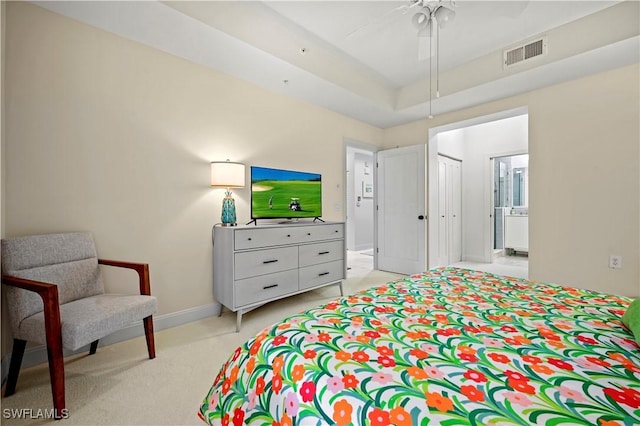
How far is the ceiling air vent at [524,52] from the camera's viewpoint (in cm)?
279

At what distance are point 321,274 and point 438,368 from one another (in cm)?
248

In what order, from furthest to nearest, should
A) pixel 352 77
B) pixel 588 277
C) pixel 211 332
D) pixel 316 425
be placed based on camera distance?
1. pixel 352 77
2. pixel 588 277
3. pixel 211 332
4. pixel 316 425

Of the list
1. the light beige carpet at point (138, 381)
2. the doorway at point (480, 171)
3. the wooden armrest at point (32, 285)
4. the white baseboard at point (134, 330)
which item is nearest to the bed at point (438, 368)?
the light beige carpet at point (138, 381)

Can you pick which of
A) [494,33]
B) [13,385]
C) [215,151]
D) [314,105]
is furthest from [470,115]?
[13,385]

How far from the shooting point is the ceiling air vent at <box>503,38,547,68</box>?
9.17ft

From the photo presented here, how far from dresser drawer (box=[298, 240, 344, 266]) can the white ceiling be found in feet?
6.00

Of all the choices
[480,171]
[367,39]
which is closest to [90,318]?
[367,39]

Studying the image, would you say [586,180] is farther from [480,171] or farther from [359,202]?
[359,202]

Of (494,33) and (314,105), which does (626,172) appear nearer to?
(494,33)

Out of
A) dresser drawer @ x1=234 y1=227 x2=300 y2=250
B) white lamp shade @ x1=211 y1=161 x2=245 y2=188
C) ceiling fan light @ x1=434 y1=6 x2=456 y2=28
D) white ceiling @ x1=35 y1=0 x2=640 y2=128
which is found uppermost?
white ceiling @ x1=35 y1=0 x2=640 y2=128

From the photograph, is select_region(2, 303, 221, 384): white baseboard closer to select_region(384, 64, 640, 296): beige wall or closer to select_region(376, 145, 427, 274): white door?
select_region(376, 145, 427, 274): white door

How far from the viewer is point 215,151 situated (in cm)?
284

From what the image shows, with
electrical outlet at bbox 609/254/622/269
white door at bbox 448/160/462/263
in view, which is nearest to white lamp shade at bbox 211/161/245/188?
electrical outlet at bbox 609/254/622/269

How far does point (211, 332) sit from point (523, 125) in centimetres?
584
